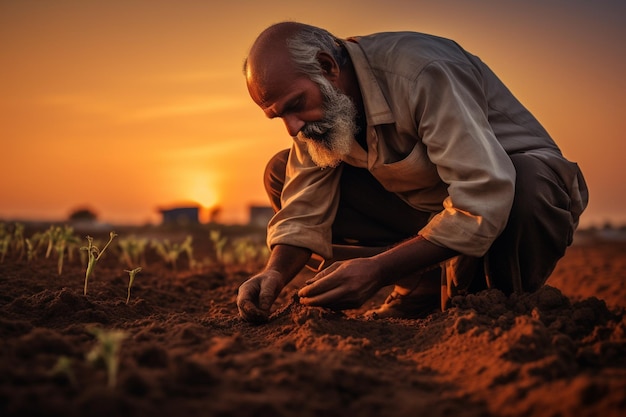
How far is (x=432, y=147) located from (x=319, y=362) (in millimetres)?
1380

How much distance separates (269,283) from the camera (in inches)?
118

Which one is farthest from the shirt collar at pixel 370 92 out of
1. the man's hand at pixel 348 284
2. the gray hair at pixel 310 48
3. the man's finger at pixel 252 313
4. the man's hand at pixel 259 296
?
the man's finger at pixel 252 313

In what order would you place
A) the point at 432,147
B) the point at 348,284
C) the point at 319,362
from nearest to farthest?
the point at 319,362
the point at 348,284
the point at 432,147

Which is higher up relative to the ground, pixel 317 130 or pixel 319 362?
pixel 317 130

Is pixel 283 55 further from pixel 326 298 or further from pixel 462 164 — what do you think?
pixel 326 298

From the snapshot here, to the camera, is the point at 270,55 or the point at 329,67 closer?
the point at 270,55

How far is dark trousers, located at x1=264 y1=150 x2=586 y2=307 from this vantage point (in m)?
3.02

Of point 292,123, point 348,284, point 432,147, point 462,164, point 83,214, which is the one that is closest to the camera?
point 348,284

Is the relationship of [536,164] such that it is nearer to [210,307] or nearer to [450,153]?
[450,153]

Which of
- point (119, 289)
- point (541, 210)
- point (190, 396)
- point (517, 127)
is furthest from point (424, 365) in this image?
point (119, 289)

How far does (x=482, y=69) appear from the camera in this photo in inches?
133

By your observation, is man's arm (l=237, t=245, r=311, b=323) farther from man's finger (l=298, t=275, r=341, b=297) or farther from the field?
man's finger (l=298, t=275, r=341, b=297)

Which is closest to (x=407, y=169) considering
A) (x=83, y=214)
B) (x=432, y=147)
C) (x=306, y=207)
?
Answer: (x=432, y=147)

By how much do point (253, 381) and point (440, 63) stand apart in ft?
6.05
